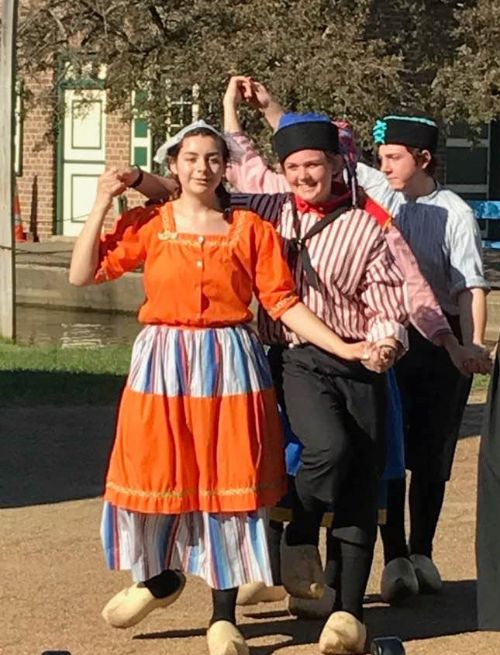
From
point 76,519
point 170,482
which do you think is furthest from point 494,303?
point 170,482

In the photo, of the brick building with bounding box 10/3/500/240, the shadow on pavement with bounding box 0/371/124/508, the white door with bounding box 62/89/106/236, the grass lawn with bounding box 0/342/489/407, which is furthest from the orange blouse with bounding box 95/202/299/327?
the white door with bounding box 62/89/106/236

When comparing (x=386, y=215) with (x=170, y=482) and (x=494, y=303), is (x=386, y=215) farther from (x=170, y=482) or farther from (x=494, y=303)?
(x=494, y=303)

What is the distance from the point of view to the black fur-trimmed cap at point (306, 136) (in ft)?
18.5

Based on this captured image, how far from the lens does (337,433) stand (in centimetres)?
557

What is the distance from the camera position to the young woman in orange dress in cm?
550

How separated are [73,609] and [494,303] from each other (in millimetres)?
11020

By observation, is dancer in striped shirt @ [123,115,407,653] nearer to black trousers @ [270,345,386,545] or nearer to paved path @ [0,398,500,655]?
black trousers @ [270,345,386,545]

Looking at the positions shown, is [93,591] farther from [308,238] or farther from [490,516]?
[490,516]

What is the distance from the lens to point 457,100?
674 inches

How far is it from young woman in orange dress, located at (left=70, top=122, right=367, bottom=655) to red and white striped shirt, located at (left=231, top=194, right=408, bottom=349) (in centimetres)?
15

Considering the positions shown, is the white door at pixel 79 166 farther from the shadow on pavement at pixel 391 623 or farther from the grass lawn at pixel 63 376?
the shadow on pavement at pixel 391 623

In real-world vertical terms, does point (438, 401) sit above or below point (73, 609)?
above

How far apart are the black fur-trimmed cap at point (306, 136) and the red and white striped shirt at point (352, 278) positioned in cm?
23

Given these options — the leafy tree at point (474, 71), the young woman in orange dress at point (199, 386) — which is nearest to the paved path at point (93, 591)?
the young woman in orange dress at point (199, 386)
